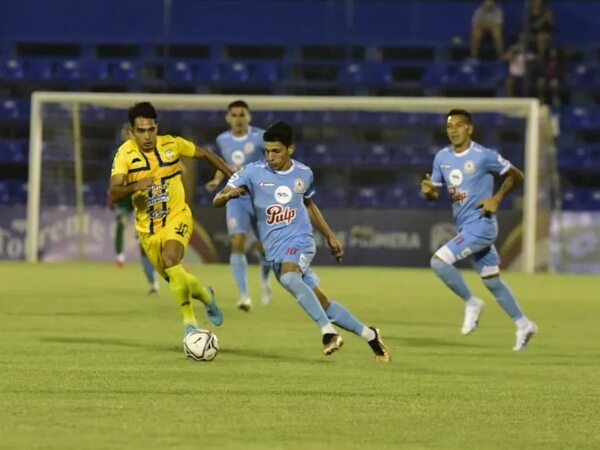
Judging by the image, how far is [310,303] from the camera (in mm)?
10758

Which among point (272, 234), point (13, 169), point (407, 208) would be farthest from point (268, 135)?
point (13, 169)

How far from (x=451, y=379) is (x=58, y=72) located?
19.3 meters

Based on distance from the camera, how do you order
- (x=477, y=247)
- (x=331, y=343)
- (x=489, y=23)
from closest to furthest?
(x=331, y=343)
(x=477, y=247)
(x=489, y=23)

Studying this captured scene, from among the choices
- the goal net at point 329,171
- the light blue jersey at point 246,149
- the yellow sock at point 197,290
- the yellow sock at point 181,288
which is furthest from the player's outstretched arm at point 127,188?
the goal net at point 329,171

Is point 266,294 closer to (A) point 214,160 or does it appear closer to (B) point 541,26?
(A) point 214,160

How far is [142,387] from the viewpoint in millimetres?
9109

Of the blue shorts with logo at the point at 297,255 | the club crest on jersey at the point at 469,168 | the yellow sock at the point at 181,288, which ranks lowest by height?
the yellow sock at the point at 181,288

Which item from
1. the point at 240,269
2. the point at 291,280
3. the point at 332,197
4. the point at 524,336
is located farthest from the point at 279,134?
the point at 332,197

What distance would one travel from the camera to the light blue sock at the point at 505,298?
12.9 meters

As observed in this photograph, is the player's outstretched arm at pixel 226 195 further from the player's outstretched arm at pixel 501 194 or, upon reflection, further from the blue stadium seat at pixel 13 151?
the blue stadium seat at pixel 13 151

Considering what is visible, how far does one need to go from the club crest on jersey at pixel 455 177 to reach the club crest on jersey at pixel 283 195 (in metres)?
2.61

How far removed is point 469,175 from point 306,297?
10.1 feet

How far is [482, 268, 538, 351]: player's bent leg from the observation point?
41.1 ft

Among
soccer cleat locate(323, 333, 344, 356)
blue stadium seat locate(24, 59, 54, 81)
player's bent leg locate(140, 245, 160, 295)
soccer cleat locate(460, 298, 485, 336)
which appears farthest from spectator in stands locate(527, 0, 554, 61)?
soccer cleat locate(323, 333, 344, 356)
